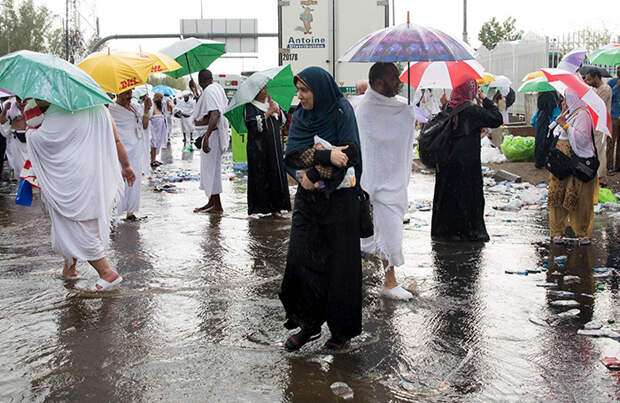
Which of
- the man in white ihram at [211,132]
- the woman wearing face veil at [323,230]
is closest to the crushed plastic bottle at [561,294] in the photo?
the woman wearing face veil at [323,230]

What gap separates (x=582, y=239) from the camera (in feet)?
25.1

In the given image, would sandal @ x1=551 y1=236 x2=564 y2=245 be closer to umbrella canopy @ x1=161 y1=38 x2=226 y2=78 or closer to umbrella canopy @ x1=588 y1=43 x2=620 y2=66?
umbrella canopy @ x1=588 y1=43 x2=620 y2=66

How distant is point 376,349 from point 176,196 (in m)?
8.15

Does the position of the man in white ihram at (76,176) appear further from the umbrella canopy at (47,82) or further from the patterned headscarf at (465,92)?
the patterned headscarf at (465,92)

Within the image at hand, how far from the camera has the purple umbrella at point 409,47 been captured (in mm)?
5477

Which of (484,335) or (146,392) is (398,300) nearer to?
(484,335)

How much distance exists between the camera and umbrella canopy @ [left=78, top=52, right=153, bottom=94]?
25.6ft

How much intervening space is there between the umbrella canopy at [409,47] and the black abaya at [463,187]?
203cm

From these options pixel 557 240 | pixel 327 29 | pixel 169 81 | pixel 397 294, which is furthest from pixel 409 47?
pixel 169 81

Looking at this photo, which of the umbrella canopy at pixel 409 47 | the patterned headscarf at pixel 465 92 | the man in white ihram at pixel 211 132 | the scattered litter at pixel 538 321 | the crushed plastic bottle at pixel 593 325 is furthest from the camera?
the man in white ihram at pixel 211 132

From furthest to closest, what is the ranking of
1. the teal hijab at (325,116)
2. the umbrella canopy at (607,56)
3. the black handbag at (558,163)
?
the umbrella canopy at (607,56), the black handbag at (558,163), the teal hijab at (325,116)

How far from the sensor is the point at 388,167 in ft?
19.1

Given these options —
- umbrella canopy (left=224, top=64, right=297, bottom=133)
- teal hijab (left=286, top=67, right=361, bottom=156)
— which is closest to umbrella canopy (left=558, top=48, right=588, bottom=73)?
umbrella canopy (left=224, top=64, right=297, bottom=133)

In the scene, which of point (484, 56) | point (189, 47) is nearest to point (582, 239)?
point (189, 47)
